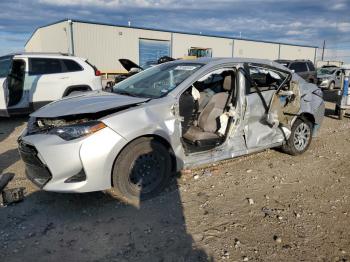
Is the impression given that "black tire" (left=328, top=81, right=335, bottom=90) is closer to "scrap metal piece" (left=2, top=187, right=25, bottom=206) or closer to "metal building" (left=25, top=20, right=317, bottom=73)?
"metal building" (left=25, top=20, right=317, bottom=73)

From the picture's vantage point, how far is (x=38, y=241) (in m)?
3.35

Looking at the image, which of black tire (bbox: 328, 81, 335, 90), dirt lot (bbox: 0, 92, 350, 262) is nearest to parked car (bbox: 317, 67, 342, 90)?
black tire (bbox: 328, 81, 335, 90)

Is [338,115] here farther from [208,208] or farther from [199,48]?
[199,48]

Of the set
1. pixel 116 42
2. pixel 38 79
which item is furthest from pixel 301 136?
pixel 116 42

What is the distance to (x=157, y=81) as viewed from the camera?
4.87 m

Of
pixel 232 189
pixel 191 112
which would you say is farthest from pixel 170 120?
pixel 232 189

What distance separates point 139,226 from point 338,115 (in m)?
8.95

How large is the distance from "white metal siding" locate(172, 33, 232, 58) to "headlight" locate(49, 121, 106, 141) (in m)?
29.5

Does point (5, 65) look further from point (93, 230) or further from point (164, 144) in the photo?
point (93, 230)

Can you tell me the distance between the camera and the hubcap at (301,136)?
6000 mm

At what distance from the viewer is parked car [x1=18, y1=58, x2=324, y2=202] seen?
3691mm

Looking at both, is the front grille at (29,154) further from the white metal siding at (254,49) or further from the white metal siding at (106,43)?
the white metal siding at (254,49)

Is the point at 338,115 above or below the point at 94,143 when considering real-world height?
below

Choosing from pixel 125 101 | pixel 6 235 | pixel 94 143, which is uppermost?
pixel 125 101
